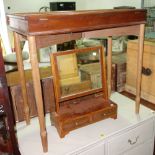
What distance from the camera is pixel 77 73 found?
1.42m

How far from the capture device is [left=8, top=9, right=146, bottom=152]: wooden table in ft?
2.84

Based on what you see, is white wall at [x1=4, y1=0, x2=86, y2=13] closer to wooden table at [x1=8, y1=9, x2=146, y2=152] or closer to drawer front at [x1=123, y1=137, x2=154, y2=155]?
wooden table at [x1=8, y1=9, x2=146, y2=152]

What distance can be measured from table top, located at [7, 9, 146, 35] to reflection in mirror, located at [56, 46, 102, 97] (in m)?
0.24

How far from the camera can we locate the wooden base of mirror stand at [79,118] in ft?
3.75

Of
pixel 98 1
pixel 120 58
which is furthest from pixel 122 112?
pixel 98 1

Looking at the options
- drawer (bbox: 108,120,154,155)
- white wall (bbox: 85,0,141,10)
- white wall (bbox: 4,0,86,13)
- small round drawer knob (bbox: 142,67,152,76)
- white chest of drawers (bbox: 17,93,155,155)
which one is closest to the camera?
white chest of drawers (bbox: 17,93,155,155)

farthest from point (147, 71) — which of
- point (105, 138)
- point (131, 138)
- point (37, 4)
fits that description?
point (37, 4)

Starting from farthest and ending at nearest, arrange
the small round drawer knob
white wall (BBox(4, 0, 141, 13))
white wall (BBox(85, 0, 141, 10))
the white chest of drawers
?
white wall (BBox(4, 0, 141, 13))
white wall (BBox(85, 0, 141, 10))
the small round drawer knob
the white chest of drawers

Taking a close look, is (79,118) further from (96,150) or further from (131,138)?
(131,138)

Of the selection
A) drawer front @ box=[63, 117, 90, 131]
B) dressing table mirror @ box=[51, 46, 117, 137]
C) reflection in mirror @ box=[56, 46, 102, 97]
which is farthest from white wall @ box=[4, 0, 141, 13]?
drawer front @ box=[63, 117, 90, 131]

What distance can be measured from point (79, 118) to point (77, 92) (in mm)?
195

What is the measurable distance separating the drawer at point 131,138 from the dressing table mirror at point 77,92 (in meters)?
0.14

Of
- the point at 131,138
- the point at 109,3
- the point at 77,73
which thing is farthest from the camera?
the point at 109,3

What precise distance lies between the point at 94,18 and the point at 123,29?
279 millimetres
